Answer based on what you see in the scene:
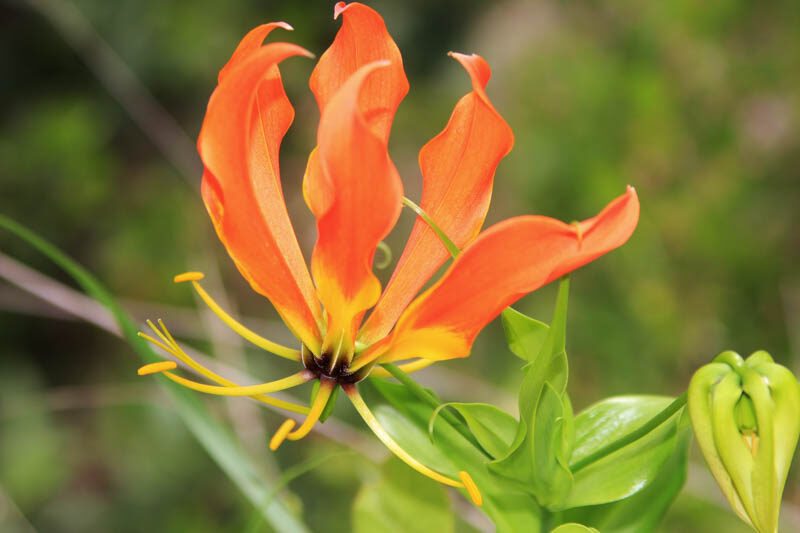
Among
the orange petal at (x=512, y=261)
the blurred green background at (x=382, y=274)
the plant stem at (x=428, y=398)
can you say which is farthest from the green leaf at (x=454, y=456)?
the blurred green background at (x=382, y=274)

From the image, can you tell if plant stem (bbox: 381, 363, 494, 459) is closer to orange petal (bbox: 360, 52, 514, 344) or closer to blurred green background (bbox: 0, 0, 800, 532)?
orange petal (bbox: 360, 52, 514, 344)

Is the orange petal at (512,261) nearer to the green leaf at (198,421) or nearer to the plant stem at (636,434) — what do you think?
the plant stem at (636,434)

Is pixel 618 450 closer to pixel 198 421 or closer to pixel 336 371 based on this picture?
pixel 336 371

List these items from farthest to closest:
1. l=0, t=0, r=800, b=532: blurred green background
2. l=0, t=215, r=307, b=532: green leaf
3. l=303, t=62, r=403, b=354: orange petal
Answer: l=0, t=0, r=800, b=532: blurred green background
l=0, t=215, r=307, b=532: green leaf
l=303, t=62, r=403, b=354: orange petal

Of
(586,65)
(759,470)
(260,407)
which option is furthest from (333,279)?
(586,65)

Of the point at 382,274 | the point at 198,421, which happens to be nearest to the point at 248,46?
the point at 198,421

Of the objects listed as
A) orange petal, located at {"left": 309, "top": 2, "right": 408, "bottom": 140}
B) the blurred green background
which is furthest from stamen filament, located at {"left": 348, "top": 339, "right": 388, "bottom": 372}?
the blurred green background
